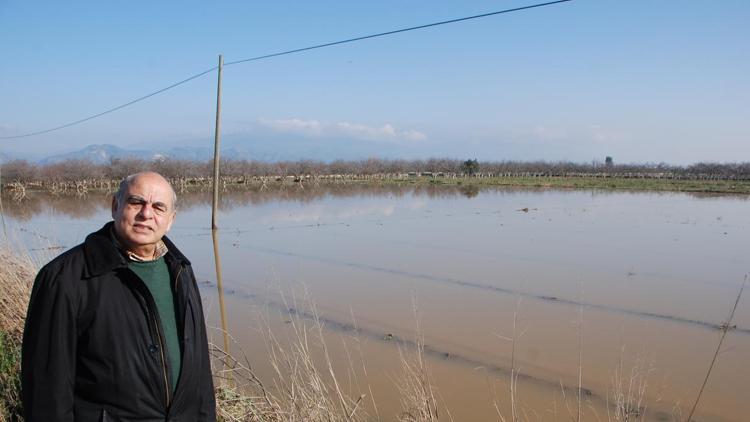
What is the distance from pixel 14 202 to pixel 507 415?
93.6 ft

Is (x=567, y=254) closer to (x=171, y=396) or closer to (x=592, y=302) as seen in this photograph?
(x=592, y=302)

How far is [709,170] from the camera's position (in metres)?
64.4

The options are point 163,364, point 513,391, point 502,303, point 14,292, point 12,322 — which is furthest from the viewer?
point 502,303

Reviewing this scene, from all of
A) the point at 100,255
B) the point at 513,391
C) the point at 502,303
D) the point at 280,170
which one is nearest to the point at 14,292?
the point at 100,255

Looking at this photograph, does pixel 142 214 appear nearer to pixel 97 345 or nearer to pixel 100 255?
pixel 100 255

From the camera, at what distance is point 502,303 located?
24.5 feet

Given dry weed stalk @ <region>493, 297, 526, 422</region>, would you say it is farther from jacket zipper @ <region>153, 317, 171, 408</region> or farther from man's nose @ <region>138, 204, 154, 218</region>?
man's nose @ <region>138, 204, 154, 218</region>

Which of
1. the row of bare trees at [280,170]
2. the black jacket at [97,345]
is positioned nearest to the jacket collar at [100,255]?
the black jacket at [97,345]

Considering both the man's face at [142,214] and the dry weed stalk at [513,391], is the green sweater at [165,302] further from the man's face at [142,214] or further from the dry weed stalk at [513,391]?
the dry weed stalk at [513,391]

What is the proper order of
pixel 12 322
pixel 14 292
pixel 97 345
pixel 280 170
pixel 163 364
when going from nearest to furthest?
pixel 97 345 → pixel 163 364 → pixel 12 322 → pixel 14 292 → pixel 280 170

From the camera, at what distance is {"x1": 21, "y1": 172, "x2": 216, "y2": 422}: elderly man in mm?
1525

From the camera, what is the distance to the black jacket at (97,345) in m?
1.52

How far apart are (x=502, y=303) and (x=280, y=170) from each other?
48.2m

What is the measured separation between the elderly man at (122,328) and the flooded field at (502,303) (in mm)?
1478
